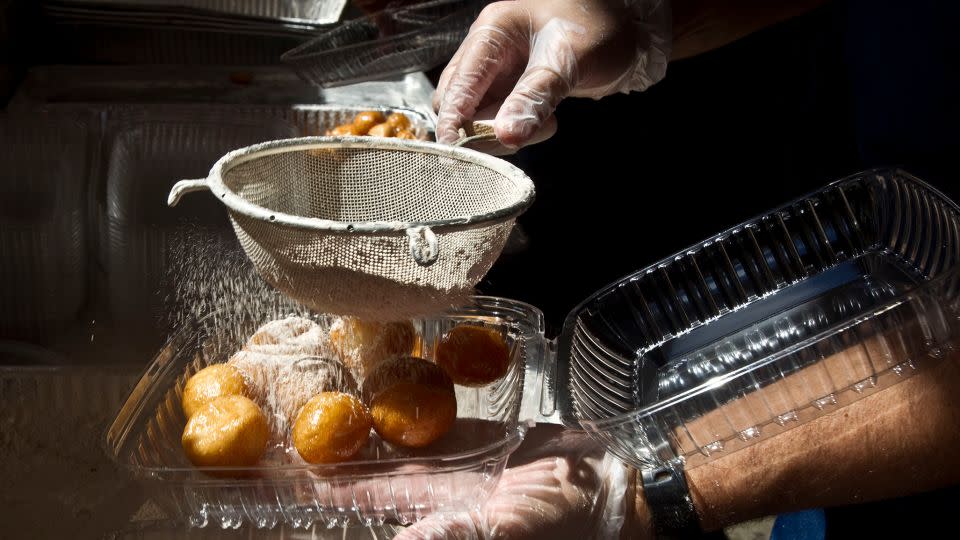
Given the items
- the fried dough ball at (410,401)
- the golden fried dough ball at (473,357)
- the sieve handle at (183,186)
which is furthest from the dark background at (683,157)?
the sieve handle at (183,186)

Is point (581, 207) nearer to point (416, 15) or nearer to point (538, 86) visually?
point (416, 15)

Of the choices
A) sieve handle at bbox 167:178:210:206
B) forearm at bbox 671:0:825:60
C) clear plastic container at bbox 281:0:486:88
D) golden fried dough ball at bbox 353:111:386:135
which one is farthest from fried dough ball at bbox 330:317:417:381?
clear plastic container at bbox 281:0:486:88

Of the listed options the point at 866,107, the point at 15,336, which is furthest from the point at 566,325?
the point at 15,336

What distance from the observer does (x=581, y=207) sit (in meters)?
2.10

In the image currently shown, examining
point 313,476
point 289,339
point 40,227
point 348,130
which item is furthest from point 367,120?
point 313,476

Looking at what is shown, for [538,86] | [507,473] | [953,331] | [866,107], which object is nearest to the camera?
[953,331]

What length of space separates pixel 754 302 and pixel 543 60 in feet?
1.60

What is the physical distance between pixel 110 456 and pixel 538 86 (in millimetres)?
699

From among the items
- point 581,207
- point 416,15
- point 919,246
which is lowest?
point 581,207

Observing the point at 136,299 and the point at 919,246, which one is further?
the point at 136,299

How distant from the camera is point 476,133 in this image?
4.09 feet

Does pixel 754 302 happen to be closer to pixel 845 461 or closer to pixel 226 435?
pixel 845 461

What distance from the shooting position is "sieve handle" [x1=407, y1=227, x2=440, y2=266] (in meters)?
0.88

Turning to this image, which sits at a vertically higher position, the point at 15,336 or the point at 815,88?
the point at 815,88
